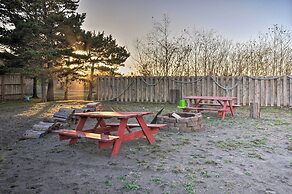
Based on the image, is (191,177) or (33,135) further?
(33,135)

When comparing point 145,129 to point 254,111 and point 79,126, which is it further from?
point 254,111

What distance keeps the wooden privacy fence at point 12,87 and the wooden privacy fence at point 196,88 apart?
542cm

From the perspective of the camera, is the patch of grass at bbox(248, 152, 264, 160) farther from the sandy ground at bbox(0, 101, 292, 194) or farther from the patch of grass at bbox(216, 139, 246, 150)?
the patch of grass at bbox(216, 139, 246, 150)

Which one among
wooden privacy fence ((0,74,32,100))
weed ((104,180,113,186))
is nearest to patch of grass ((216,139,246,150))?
weed ((104,180,113,186))

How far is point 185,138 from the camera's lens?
580cm

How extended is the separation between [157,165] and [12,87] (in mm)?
15787

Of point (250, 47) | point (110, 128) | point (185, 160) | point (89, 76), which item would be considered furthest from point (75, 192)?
point (89, 76)

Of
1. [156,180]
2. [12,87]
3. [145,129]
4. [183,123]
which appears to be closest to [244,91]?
[183,123]

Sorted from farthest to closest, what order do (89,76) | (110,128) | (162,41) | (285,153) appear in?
(89,76), (162,41), (110,128), (285,153)

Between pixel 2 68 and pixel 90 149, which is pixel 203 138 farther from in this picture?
pixel 2 68

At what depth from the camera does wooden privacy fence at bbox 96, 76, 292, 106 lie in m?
11.7

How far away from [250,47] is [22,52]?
10860mm

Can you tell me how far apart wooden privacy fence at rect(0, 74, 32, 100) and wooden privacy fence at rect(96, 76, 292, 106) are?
17.8 feet

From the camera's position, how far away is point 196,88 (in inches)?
521
